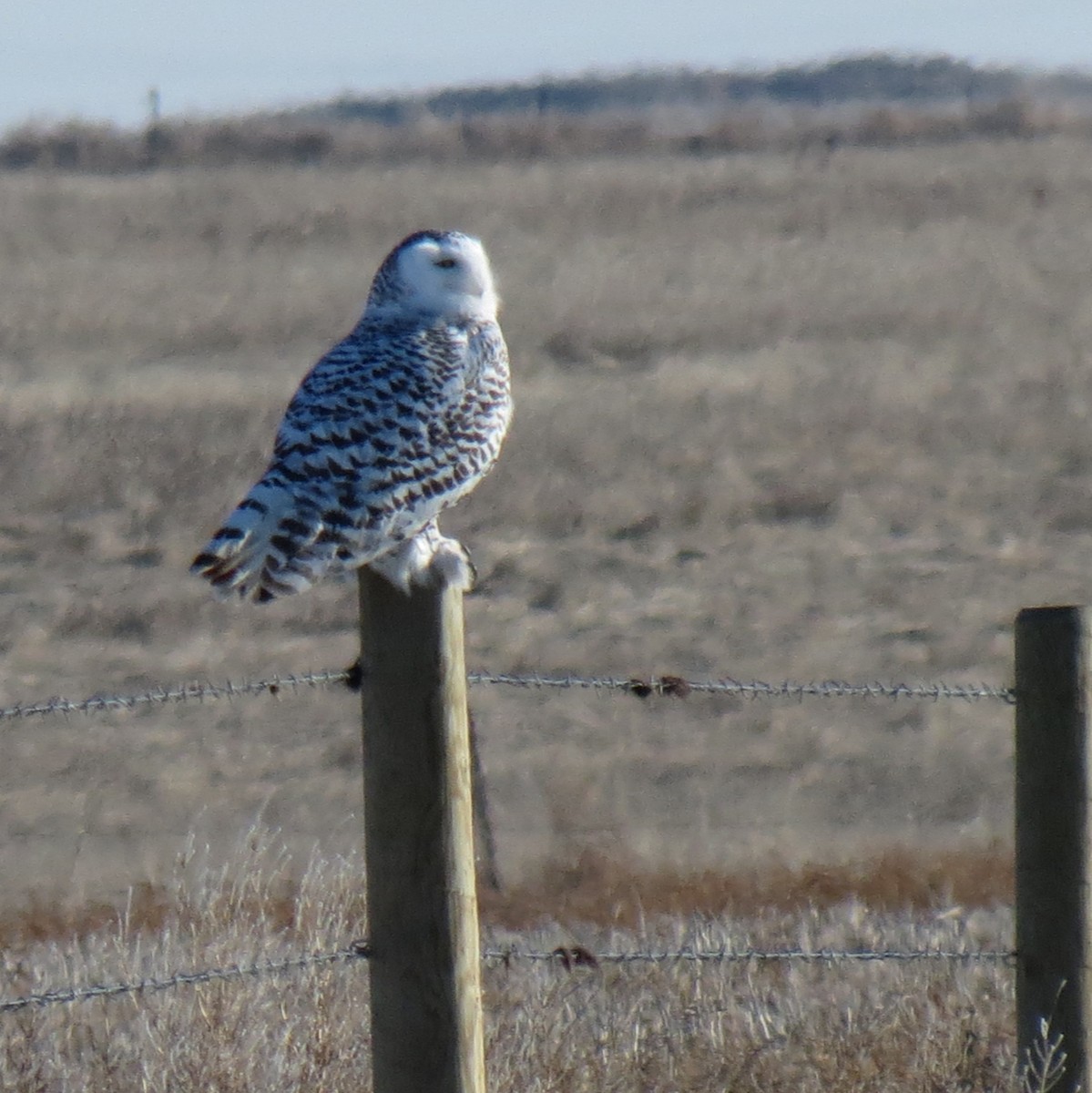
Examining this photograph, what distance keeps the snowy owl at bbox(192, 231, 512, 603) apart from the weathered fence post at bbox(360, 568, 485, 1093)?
0.14m

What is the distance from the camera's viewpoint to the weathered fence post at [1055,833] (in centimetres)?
379

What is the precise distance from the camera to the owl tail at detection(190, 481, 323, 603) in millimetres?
4145

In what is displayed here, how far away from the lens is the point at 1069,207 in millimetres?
32875

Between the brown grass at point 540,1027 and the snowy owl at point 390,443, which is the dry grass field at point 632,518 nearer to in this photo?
the brown grass at point 540,1027

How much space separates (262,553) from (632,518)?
14130 millimetres

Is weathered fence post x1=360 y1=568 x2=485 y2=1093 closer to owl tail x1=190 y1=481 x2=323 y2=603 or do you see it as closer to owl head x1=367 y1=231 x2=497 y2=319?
owl tail x1=190 y1=481 x2=323 y2=603

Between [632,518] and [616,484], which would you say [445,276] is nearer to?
[632,518]

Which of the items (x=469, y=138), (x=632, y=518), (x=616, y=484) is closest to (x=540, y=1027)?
(x=632, y=518)

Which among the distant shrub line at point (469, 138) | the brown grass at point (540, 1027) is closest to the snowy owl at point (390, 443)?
the brown grass at point (540, 1027)

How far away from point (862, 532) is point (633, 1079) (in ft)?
46.0

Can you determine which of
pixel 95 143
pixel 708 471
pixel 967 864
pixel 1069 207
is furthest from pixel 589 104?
pixel 967 864

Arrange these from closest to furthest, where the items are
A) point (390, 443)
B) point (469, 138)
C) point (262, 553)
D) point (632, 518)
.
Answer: point (262, 553) → point (390, 443) → point (632, 518) → point (469, 138)

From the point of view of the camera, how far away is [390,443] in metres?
4.90

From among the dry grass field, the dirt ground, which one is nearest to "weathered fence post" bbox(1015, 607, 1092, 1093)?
the dry grass field
